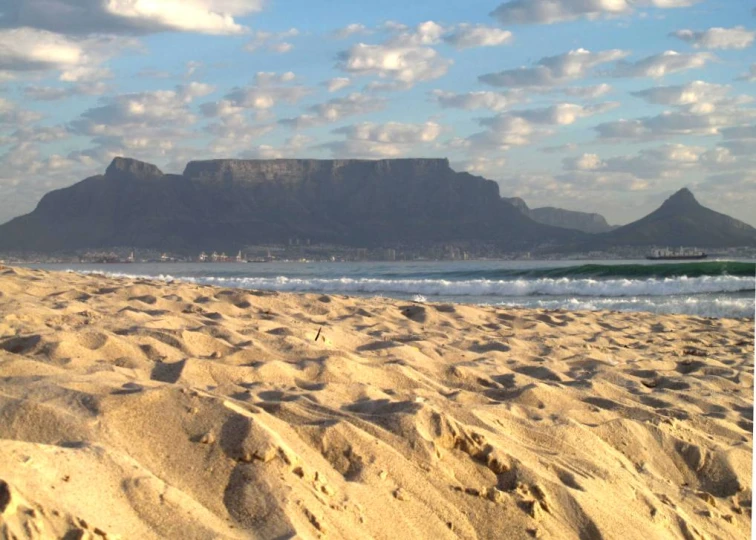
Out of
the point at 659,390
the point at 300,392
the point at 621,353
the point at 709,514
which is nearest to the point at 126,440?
the point at 300,392

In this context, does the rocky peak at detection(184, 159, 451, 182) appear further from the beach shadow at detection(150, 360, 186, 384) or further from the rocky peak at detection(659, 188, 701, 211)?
the beach shadow at detection(150, 360, 186, 384)

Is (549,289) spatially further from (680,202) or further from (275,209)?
(275,209)

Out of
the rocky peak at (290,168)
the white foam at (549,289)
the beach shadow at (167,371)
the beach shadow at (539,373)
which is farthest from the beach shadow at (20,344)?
the rocky peak at (290,168)

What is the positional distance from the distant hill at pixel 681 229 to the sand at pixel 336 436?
46.3 metres

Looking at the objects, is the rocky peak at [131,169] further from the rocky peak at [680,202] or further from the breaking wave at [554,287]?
the breaking wave at [554,287]

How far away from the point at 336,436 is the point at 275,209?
10118 cm

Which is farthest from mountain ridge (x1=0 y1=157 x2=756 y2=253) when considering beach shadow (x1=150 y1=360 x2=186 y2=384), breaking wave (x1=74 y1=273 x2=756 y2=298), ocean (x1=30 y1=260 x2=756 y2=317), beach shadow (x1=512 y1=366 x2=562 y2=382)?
beach shadow (x1=150 y1=360 x2=186 y2=384)

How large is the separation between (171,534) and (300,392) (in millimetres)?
1500

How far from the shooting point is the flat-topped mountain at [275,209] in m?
81.9

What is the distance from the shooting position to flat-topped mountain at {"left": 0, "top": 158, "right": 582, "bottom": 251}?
269ft

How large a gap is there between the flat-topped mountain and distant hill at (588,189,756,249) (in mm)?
11030

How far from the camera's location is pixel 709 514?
318 centimetres

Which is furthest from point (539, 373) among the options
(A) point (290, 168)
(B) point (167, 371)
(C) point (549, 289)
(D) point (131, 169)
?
(A) point (290, 168)

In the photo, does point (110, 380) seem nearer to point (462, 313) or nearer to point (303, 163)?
point (462, 313)
